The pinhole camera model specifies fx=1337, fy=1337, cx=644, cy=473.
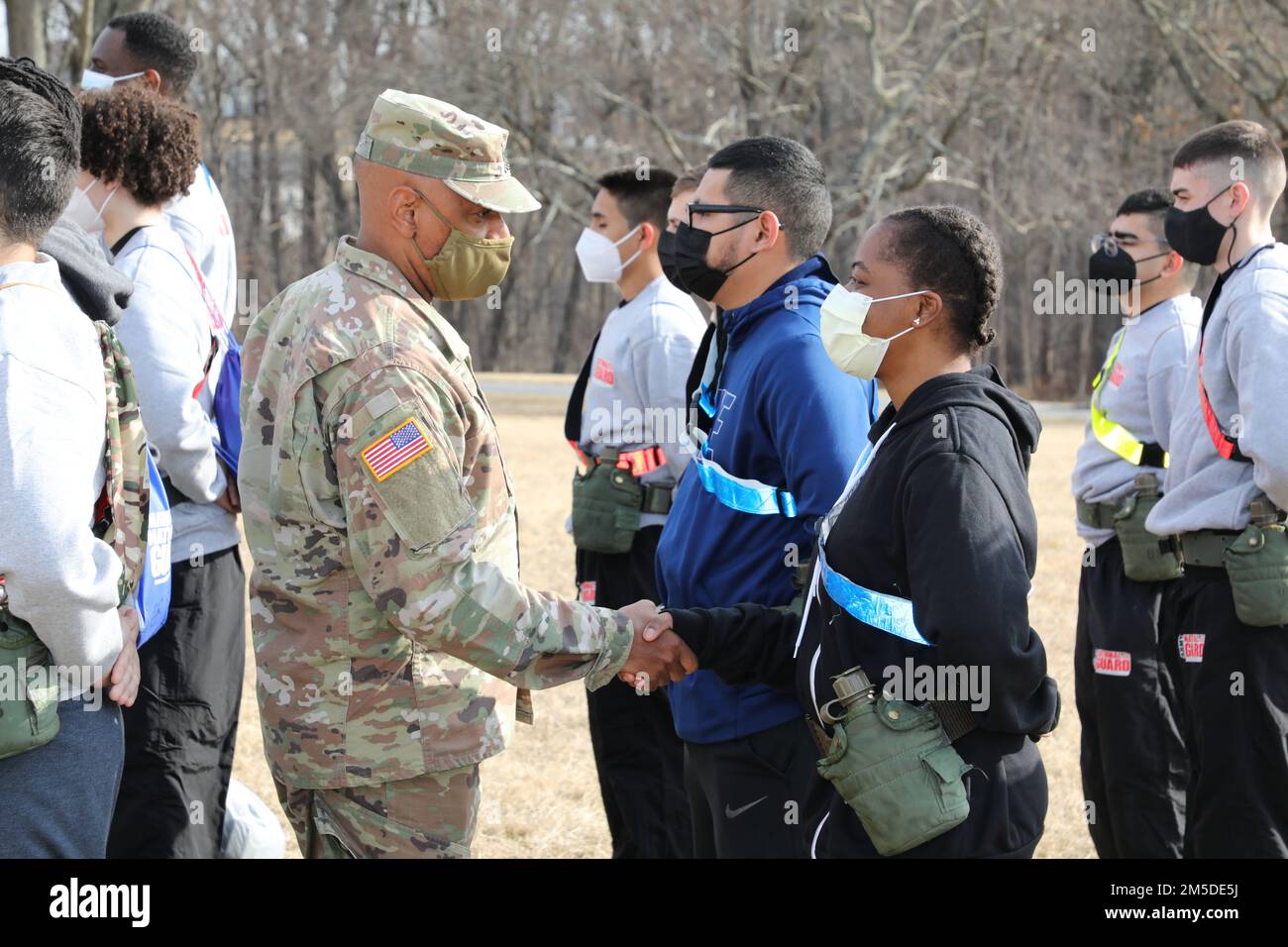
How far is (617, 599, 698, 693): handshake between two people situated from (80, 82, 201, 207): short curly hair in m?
2.11

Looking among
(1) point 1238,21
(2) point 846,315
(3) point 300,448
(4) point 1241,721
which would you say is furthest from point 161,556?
(1) point 1238,21

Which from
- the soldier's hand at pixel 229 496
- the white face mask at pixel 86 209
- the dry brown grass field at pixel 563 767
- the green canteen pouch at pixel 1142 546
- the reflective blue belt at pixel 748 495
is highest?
the white face mask at pixel 86 209

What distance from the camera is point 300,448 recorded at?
9.59ft

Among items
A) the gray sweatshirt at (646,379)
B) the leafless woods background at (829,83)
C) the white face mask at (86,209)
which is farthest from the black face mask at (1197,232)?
the leafless woods background at (829,83)

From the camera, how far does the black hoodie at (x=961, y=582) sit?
2643 millimetres

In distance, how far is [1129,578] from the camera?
209 inches

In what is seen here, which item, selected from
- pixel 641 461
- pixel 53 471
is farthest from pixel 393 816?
pixel 641 461

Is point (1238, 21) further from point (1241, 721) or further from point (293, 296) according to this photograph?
point (293, 296)

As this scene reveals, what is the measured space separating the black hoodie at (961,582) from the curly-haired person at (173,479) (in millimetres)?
2013

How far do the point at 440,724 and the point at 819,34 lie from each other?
26418 mm

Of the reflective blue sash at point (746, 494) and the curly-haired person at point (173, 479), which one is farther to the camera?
the curly-haired person at point (173, 479)

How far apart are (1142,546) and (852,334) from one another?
266 cm

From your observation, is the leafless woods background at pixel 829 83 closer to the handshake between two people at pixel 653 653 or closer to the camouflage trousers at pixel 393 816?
the handshake between two people at pixel 653 653

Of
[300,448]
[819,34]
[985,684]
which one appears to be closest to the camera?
[985,684]
